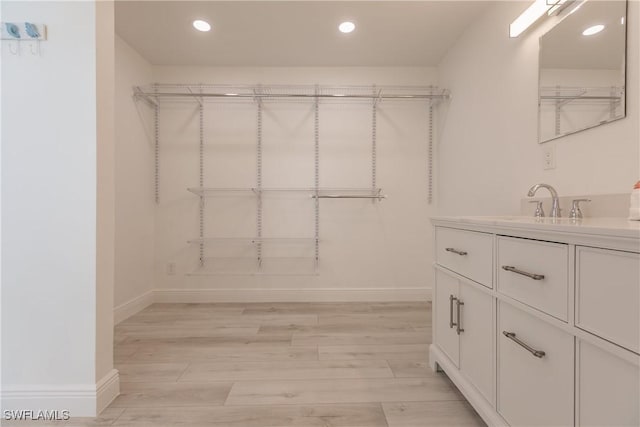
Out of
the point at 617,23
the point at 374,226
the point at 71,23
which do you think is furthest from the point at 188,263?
the point at 617,23

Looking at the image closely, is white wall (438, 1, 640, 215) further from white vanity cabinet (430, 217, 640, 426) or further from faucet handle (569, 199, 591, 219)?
white vanity cabinet (430, 217, 640, 426)

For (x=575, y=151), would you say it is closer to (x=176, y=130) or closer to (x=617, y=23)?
(x=617, y=23)

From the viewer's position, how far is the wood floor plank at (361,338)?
1.96 meters

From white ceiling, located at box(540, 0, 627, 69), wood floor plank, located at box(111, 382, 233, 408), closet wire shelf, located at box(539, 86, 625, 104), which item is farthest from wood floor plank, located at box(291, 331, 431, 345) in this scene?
white ceiling, located at box(540, 0, 627, 69)

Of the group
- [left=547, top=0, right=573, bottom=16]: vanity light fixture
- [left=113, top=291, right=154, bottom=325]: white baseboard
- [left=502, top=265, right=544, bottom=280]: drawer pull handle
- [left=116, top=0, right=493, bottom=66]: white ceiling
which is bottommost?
[left=113, top=291, right=154, bottom=325]: white baseboard

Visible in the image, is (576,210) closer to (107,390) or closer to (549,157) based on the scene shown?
(549,157)

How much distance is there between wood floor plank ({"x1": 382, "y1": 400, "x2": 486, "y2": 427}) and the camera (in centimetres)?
120

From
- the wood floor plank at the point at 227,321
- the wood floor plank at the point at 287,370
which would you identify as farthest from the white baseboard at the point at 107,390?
the wood floor plank at the point at 227,321

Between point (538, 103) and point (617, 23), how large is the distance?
1.47ft

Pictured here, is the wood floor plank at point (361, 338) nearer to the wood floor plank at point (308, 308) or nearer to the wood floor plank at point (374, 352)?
the wood floor plank at point (374, 352)

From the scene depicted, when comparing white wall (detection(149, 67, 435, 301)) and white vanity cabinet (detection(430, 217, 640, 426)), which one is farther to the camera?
white wall (detection(149, 67, 435, 301))

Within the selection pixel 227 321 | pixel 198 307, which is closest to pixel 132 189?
pixel 198 307

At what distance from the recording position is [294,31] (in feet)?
7.57
